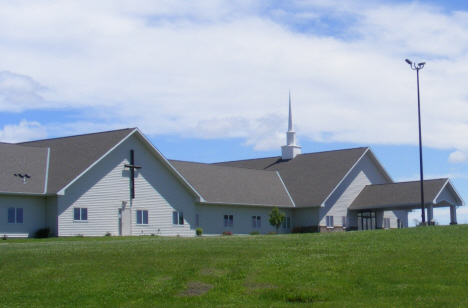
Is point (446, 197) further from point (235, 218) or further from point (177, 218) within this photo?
point (177, 218)

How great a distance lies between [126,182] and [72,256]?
2112 cm

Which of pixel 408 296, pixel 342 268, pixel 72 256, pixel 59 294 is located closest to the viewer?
pixel 408 296

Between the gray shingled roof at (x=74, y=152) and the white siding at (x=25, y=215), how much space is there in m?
1.39

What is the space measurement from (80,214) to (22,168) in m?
4.65

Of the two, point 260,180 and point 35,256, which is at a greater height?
point 260,180

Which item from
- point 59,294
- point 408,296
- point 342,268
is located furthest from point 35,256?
point 408,296

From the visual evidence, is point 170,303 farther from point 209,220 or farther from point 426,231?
point 209,220

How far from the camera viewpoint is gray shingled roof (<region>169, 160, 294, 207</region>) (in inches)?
2008

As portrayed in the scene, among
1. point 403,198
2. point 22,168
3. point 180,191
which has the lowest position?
point 403,198

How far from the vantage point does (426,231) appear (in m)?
30.8

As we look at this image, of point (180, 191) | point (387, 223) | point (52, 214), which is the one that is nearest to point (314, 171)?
point (387, 223)

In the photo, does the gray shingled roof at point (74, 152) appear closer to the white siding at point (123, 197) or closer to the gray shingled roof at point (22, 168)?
the gray shingled roof at point (22, 168)

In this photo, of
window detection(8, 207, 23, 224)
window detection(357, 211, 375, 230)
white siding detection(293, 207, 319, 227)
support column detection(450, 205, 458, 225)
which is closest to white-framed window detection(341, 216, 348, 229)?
window detection(357, 211, 375, 230)

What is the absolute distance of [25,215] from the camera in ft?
132
